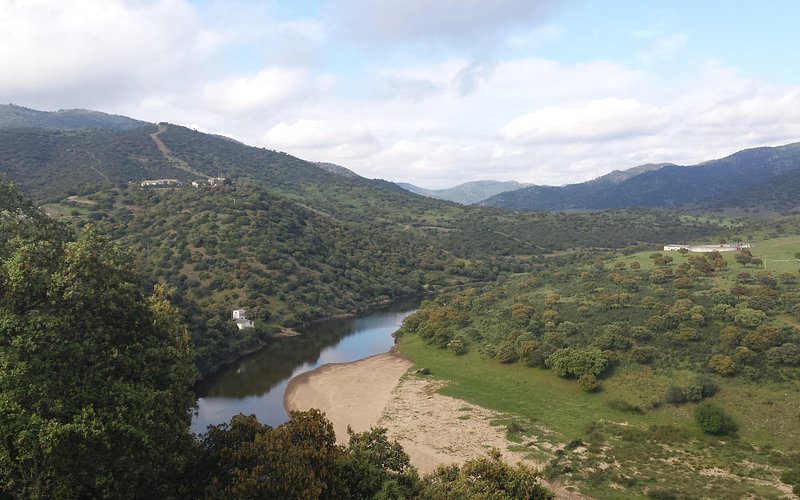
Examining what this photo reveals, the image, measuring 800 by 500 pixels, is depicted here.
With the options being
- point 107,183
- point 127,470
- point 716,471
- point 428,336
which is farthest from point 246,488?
point 107,183

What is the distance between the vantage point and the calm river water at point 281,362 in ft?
172

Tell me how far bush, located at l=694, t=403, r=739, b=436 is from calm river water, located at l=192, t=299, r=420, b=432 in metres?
39.8

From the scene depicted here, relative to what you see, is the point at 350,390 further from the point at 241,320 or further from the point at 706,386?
the point at 706,386

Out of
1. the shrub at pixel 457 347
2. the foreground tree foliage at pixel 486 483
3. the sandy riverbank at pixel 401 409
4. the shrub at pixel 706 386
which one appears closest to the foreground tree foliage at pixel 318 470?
the foreground tree foliage at pixel 486 483

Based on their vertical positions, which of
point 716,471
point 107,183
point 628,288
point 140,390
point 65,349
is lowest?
point 716,471

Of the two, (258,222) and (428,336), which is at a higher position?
(258,222)

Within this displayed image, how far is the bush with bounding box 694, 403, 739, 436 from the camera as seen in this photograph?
132 feet

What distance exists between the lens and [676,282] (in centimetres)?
7006

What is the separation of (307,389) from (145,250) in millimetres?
66175

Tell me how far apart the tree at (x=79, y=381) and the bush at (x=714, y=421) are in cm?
4161

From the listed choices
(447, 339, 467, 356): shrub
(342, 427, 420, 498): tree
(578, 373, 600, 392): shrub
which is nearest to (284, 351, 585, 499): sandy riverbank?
(447, 339, 467, 356): shrub

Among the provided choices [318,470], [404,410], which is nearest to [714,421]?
[404,410]

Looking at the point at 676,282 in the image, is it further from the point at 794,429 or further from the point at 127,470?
the point at 127,470

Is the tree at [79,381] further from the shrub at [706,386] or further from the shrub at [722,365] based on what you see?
the shrub at [722,365]
